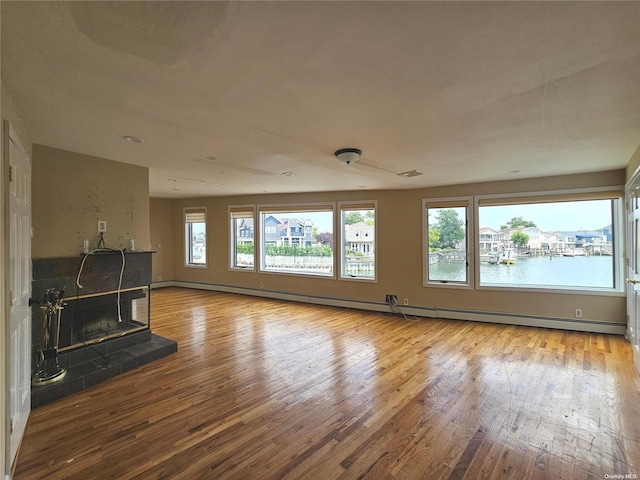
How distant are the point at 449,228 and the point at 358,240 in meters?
1.77

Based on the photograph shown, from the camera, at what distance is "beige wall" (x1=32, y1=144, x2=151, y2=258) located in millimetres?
3021

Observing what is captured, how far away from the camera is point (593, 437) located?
210cm

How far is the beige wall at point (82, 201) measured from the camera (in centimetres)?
302

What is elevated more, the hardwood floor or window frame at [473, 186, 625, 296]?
window frame at [473, 186, 625, 296]

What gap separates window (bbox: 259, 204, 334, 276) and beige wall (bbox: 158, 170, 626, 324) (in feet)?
0.69

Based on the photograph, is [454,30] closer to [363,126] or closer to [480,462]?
[363,126]

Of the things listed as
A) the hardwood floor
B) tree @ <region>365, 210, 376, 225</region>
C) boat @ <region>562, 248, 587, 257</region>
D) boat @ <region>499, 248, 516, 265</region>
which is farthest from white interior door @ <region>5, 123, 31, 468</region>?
boat @ <region>562, 248, 587, 257</region>

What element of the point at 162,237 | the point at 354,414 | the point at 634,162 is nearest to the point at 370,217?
the point at 634,162

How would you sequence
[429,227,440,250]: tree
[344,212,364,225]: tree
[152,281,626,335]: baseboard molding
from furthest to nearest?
[344,212,364,225]: tree
[429,227,440,250]: tree
[152,281,626,335]: baseboard molding

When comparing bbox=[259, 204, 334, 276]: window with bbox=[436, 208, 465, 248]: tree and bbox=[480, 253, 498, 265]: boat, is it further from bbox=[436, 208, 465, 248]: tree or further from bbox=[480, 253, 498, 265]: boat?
bbox=[480, 253, 498, 265]: boat

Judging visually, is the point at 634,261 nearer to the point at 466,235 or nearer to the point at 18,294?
the point at 466,235

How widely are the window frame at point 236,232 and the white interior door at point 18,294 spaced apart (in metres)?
4.71

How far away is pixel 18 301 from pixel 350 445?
2.51 m

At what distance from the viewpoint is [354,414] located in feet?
7.85
